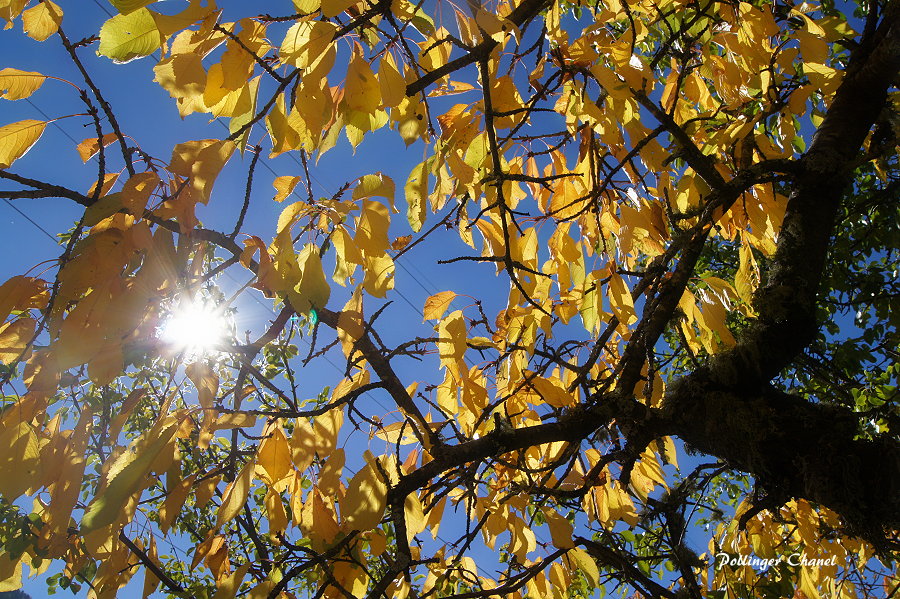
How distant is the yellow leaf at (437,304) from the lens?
144 centimetres

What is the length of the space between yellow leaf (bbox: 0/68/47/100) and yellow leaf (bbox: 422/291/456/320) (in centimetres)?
88

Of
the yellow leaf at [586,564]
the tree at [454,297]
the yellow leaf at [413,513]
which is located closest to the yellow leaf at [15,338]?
the tree at [454,297]

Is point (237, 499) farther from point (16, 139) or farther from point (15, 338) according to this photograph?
point (16, 139)

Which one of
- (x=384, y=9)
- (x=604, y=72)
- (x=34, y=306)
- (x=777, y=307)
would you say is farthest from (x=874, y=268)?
(x=34, y=306)

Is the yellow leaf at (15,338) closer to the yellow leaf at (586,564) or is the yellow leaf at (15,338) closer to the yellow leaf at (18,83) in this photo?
the yellow leaf at (18,83)

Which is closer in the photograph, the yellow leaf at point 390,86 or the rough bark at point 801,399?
the yellow leaf at point 390,86

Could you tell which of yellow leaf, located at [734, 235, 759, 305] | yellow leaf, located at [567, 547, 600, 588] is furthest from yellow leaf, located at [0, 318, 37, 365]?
yellow leaf, located at [734, 235, 759, 305]

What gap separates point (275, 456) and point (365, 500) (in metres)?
0.23

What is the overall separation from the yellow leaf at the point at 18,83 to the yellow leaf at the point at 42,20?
65 millimetres

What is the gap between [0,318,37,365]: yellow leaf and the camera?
2.96 ft

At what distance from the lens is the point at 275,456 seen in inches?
43.2

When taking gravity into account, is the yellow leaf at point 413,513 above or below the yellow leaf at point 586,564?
above

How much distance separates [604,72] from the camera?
1.11 m

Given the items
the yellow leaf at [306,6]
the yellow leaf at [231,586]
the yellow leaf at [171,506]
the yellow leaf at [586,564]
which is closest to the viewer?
the yellow leaf at [306,6]
